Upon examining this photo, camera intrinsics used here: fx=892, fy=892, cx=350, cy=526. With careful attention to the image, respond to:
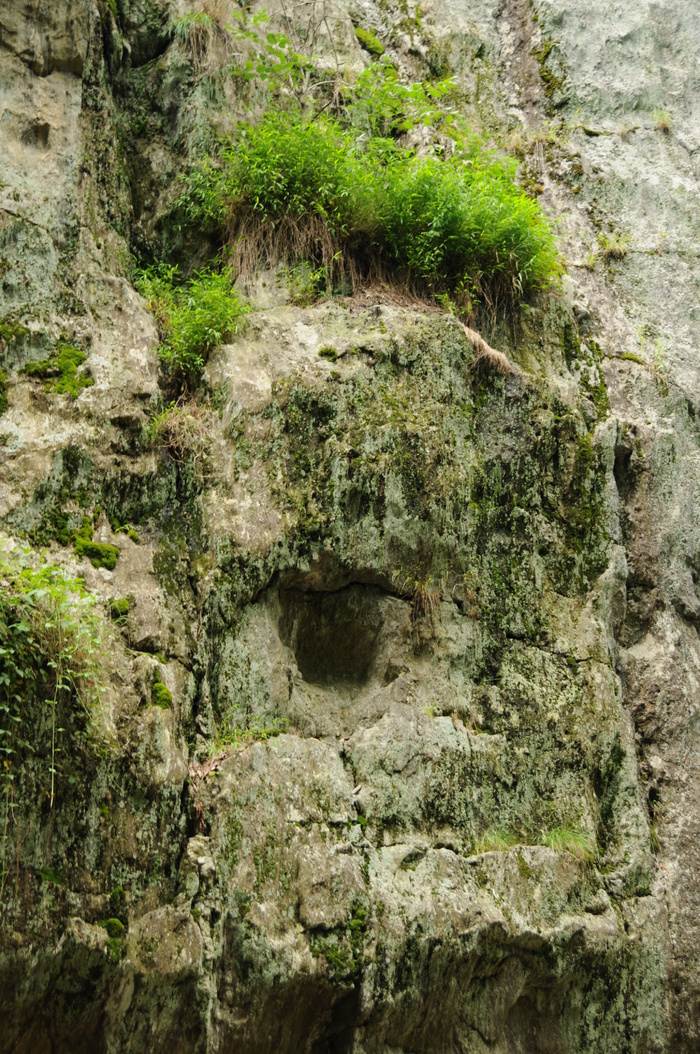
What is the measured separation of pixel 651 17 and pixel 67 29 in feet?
22.5

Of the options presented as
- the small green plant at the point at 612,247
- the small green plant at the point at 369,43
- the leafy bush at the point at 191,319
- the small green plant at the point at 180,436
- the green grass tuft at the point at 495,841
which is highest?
the small green plant at the point at 369,43

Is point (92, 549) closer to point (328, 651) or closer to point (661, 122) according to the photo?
point (328, 651)

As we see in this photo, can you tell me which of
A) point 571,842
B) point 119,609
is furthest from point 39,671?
point 571,842

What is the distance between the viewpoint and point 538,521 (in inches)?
272

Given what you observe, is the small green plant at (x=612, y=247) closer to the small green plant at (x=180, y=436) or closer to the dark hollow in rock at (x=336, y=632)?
the dark hollow in rock at (x=336, y=632)

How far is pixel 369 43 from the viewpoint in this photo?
9406 millimetres

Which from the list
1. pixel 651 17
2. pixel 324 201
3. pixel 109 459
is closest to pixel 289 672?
pixel 109 459

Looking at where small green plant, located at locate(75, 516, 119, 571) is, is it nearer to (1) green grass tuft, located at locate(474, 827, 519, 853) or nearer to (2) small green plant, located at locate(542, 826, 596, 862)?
(1) green grass tuft, located at locate(474, 827, 519, 853)

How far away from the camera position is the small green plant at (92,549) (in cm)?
545

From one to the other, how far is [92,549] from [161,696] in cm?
101

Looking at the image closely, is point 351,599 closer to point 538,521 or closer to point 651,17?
point 538,521

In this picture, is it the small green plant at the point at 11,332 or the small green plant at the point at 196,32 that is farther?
the small green plant at the point at 196,32

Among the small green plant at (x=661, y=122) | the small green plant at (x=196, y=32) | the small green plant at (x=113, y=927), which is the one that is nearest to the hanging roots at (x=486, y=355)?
the small green plant at (x=196, y=32)

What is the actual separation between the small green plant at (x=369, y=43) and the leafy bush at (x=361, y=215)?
99.3 inches
